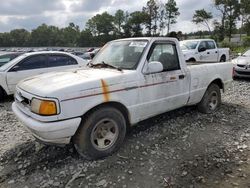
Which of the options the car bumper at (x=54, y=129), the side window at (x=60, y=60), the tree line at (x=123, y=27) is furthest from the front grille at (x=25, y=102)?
the tree line at (x=123, y=27)

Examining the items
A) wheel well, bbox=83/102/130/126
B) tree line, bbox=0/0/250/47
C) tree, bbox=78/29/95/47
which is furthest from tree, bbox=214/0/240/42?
wheel well, bbox=83/102/130/126

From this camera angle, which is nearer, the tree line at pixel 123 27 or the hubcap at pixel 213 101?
the hubcap at pixel 213 101

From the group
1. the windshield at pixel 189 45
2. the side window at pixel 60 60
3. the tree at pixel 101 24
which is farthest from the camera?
the tree at pixel 101 24

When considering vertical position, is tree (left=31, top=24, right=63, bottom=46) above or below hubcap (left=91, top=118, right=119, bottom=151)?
above

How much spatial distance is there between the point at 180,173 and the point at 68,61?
21.0ft

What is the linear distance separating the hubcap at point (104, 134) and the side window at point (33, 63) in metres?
5.09

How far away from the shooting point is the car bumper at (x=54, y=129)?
11.8 feet

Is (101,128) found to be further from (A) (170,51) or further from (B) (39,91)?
(A) (170,51)

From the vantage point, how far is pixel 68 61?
30.2ft

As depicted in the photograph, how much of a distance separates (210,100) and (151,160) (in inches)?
114

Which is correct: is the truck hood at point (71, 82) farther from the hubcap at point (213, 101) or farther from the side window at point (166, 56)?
the hubcap at point (213, 101)

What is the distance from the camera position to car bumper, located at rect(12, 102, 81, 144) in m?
3.60

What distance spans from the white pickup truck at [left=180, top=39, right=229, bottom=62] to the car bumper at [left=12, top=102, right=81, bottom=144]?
33.8 feet

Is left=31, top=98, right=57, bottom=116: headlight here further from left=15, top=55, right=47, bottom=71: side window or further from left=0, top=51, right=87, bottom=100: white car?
left=15, top=55, right=47, bottom=71: side window
